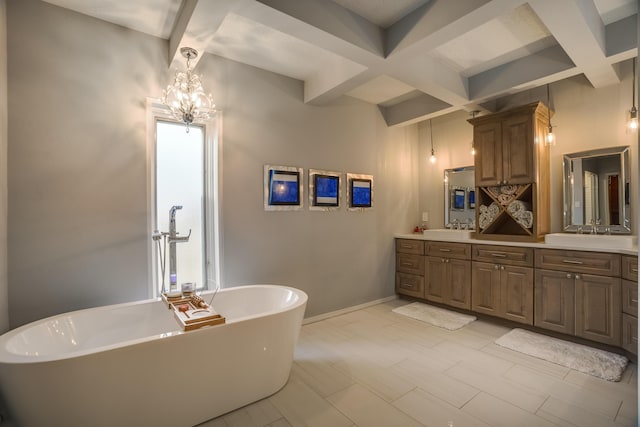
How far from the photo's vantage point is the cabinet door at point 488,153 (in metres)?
3.45

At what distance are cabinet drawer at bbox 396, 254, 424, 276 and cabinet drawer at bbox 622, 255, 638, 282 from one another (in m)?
1.92

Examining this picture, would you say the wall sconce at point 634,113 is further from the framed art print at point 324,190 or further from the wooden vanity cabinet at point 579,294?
the framed art print at point 324,190

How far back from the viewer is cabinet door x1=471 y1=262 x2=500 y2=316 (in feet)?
10.8

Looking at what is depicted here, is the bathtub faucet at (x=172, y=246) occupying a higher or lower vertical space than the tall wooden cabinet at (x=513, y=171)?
lower

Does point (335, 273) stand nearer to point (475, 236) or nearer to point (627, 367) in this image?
point (475, 236)

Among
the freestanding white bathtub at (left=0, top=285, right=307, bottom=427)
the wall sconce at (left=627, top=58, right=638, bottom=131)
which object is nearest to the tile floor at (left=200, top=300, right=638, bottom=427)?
the freestanding white bathtub at (left=0, top=285, right=307, bottom=427)

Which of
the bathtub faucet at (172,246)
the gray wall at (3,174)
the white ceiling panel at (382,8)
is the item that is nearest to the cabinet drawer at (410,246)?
the white ceiling panel at (382,8)

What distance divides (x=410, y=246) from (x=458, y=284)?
798 millimetres

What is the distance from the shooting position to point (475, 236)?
363 centimetres

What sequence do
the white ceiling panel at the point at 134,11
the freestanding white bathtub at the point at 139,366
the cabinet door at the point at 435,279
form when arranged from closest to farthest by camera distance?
the freestanding white bathtub at the point at 139,366
the white ceiling panel at the point at 134,11
the cabinet door at the point at 435,279

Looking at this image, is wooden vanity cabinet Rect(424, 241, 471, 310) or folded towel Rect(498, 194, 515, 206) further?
wooden vanity cabinet Rect(424, 241, 471, 310)

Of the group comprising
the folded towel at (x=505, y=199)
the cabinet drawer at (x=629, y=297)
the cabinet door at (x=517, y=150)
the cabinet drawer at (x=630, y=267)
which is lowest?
the cabinet drawer at (x=629, y=297)

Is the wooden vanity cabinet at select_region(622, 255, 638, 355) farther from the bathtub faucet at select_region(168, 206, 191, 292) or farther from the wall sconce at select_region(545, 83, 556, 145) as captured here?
the bathtub faucet at select_region(168, 206, 191, 292)

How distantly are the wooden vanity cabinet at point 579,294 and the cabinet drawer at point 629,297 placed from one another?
3 centimetres
